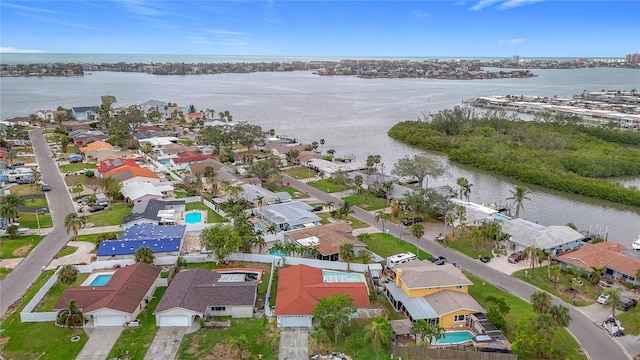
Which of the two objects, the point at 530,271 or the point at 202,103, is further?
the point at 202,103

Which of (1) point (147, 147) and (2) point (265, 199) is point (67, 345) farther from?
(1) point (147, 147)

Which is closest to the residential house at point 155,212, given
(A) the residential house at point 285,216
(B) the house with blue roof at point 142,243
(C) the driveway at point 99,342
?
(B) the house with blue roof at point 142,243

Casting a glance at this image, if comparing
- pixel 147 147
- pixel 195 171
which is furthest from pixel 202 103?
pixel 195 171

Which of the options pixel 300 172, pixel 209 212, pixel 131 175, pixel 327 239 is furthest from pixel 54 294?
pixel 300 172

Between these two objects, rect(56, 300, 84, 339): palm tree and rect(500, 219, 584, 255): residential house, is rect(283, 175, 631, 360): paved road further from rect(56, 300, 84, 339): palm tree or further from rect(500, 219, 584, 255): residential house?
rect(56, 300, 84, 339): palm tree

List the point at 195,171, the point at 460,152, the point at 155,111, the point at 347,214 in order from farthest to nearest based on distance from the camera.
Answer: the point at 155,111, the point at 460,152, the point at 195,171, the point at 347,214

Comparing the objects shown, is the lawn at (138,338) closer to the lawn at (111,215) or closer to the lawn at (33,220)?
the lawn at (111,215)
